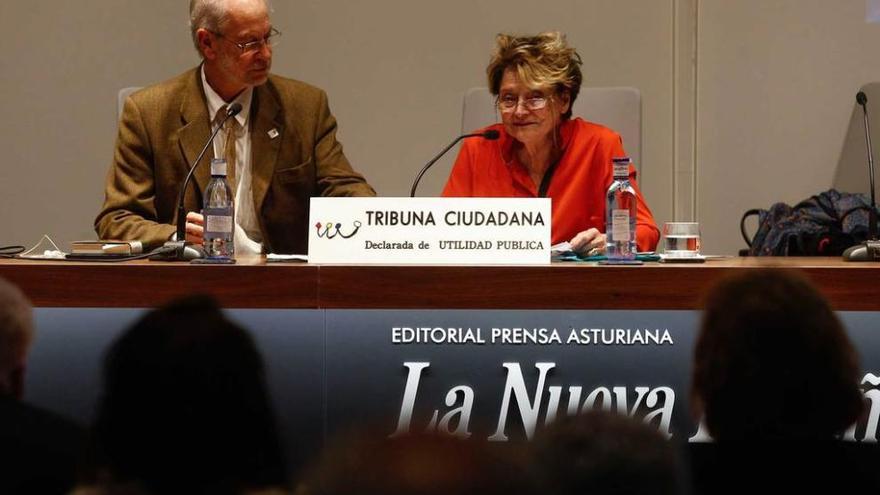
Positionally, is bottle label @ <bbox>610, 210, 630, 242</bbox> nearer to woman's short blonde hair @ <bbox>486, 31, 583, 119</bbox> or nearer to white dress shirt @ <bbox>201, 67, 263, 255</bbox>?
woman's short blonde hair @ <bbox>486, 31, 583, 119</bbox>

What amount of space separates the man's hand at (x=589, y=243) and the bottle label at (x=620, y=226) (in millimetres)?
180

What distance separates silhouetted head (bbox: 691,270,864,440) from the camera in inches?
47.1

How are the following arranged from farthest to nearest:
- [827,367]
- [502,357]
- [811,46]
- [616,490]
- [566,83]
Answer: [811,46] < [566,83] < [502,357] < [827,367] < [616,490]

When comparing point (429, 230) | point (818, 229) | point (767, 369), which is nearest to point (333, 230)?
point (429, 230)

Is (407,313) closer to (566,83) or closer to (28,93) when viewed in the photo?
(566,83)

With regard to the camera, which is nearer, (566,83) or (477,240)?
(477,240)

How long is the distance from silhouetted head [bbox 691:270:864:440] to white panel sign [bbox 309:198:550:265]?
37.3 inches

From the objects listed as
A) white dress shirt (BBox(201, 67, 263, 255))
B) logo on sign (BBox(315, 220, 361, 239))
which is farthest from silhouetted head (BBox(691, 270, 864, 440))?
white dress shirt (BBox(201, 67, 263, 255))

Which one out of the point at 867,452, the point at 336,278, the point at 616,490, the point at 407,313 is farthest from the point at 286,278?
the point at 616,490

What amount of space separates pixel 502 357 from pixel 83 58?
3.20 metres

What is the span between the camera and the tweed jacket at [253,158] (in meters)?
3.19

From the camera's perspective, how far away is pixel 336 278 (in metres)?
2.11

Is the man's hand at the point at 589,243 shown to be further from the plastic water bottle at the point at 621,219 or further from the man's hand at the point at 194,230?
the man's hand at the point at 194,230

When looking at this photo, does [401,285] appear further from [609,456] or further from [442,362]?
[609,456]
